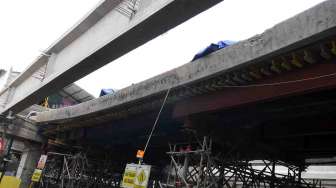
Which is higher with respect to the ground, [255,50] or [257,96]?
[255,50]

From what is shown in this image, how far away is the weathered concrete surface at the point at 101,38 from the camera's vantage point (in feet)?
28.7

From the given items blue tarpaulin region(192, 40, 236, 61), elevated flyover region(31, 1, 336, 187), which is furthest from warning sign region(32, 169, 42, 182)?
blue tarpaulin region(192, 40, 236, 61)

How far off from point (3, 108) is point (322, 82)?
66.3ft

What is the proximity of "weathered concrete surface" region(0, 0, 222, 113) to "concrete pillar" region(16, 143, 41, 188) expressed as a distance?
372 inches

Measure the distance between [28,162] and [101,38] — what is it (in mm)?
20015

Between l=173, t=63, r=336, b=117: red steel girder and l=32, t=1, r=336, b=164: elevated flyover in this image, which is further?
l=173, t=63, r=336, b=117: red steel girder

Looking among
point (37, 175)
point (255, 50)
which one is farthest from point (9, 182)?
point (255, 50)

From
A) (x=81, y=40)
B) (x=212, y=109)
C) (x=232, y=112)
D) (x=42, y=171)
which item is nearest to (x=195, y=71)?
(x=212, y=109)

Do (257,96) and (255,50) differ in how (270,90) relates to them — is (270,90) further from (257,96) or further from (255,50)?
(255,50)

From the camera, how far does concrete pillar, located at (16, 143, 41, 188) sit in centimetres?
2884

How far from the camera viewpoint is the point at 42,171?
90.1ft

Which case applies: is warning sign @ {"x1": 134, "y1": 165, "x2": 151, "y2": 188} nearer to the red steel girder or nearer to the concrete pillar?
the red steel girder

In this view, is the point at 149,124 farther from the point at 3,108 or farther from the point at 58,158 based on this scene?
the point at 58,158

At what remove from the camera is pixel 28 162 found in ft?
96.0
